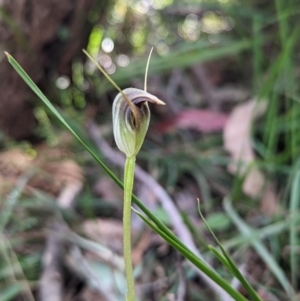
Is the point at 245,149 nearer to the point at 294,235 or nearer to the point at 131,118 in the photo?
the point at 294,235

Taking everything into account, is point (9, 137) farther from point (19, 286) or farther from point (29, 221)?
point (19, 286)

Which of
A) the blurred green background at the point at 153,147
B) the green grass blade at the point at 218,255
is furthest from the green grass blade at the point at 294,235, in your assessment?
the green grass blade at the point at 218,255

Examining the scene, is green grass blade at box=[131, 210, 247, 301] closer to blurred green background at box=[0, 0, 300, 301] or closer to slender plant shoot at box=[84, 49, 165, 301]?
slender plant shoot at box=[84, 49, 165, 301]

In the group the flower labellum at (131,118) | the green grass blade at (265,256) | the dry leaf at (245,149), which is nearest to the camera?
the flower labellum at (131,118)

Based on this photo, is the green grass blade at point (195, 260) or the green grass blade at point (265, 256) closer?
the green grass blade at point (195, 260)

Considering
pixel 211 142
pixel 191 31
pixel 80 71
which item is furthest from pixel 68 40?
pixel 191 31

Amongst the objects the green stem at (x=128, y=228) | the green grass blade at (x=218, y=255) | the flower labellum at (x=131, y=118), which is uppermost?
the flower labellum at (x=131, y=118)

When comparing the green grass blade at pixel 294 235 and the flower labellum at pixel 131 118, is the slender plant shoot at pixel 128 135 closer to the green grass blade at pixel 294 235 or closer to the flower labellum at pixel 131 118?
the flower labellum at pixel 131 118

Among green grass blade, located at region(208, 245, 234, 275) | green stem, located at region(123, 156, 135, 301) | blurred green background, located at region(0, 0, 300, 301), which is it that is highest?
green stem, located at region(123, 156, 135, 301)

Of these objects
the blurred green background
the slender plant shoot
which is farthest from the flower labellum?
the blurred green background
